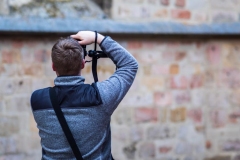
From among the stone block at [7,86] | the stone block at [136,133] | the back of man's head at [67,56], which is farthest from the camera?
the stone block at [136,133]

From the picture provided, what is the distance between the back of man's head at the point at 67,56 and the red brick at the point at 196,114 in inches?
140

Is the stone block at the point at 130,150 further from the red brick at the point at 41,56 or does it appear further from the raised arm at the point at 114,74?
the raised arm at the point at 114,74

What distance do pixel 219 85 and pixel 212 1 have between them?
41.7 inches

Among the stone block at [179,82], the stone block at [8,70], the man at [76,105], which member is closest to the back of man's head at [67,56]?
the man at [76,105]

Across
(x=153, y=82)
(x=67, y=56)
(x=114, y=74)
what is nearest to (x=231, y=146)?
(x=153, y=82)

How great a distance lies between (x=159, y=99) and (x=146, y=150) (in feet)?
2.07

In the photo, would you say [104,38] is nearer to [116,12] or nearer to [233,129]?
[116,12]

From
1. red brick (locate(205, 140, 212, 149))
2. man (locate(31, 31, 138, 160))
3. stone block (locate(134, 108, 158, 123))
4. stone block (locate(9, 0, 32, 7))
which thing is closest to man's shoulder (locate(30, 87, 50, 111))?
man (locate(31, 31, 138, 160))

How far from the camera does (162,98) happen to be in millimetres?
5539

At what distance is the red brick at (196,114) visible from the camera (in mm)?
5690

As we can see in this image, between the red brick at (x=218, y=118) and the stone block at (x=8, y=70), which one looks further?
the red brick at (x=218, y=118)

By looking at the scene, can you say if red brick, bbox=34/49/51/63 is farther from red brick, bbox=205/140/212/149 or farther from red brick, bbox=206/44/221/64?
red brick, bbox=205/140/212/149

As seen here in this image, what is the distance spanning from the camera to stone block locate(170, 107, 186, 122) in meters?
5.59

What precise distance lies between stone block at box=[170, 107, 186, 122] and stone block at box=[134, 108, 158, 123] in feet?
0.74
